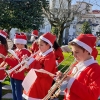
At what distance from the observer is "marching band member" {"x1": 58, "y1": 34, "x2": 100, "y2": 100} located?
2.25 m

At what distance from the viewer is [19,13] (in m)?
14.9

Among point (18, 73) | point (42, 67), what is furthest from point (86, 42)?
point (18, 73)

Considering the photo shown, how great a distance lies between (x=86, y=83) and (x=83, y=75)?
0.11 metres

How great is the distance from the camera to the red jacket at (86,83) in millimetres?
2242

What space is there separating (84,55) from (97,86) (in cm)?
36

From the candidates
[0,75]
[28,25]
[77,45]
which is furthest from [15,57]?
[28,25]

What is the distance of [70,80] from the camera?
2.32 m

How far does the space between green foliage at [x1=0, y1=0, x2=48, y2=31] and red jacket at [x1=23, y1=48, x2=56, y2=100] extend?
37.4ft

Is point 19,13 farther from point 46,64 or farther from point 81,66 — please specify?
point 81,66

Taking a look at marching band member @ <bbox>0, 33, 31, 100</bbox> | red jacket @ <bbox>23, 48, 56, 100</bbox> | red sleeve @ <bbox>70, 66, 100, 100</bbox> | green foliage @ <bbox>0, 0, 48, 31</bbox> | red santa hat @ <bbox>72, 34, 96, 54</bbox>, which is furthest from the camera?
green foliage @ <bbox>0, 0, 48, 31</bbox>

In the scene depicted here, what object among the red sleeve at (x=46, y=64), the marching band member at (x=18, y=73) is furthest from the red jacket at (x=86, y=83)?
the marching band member at (x=18, y=73)

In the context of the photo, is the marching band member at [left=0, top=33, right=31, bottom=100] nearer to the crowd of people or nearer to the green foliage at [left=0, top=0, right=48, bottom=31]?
the crowd of people

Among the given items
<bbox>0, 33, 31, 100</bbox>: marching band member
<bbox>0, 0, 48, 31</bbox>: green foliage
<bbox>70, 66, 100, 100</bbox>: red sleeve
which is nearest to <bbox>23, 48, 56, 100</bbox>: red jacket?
<bbox>0, 33, 31, 100</bbox>: marching band member

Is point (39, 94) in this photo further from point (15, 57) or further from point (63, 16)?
point (63, 16)
